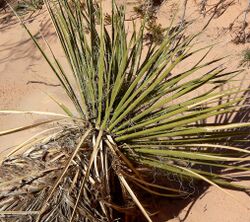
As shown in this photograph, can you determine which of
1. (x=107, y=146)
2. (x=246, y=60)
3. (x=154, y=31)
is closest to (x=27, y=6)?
(x=154, y=31)

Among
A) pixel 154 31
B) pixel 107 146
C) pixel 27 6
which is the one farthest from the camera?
pixel 27 6

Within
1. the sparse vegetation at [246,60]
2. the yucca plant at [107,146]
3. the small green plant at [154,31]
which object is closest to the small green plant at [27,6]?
the small green plant at [154,31]

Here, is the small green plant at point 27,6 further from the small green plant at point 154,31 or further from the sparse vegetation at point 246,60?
the sparse vegetation at point 246,60

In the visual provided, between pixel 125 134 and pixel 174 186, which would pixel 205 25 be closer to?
pixel 174 186

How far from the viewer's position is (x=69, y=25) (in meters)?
3.35

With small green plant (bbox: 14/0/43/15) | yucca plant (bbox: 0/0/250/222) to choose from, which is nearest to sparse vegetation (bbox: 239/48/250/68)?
yucca plant (bbox: 0/0/250/222)

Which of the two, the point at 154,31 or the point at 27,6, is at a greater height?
the point at 27,6

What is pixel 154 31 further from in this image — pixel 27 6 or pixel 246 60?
pixel 27 6

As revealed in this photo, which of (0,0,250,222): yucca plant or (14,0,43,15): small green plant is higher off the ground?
(14,0,43,15): small green plant

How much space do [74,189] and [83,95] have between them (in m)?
0.70

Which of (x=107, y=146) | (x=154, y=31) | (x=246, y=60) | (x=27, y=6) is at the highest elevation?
(x=27, y=6)

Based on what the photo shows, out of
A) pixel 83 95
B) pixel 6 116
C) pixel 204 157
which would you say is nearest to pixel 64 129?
pixel 83 95

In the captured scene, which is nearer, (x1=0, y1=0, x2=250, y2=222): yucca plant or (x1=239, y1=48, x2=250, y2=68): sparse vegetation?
(x1=0, y1=0, x2=250, y2=222): yucca plant

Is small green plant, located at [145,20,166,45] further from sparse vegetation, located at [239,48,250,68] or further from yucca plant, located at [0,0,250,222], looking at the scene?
yucca plant, located at [0,0,250,222]
